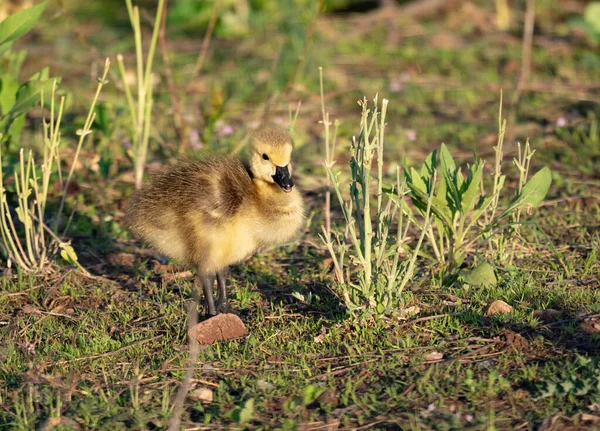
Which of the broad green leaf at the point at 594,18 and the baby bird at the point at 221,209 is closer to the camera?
the baby bird at the point at 221,209

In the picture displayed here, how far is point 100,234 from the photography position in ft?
20.8

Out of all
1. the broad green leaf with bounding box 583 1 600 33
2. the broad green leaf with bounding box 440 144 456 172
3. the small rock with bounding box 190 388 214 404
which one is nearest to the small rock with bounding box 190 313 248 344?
the small rock with bounding box 190 388 214 404

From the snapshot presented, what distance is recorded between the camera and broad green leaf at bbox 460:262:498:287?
16.6ft

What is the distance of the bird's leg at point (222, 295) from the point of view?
5023mm

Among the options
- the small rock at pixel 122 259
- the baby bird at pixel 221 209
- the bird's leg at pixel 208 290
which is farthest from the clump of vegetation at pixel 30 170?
the bird's leg at pixel 208 290

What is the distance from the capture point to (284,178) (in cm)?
478

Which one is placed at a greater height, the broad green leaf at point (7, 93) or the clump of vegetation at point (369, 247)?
the broad green leaf at point (7, 93)

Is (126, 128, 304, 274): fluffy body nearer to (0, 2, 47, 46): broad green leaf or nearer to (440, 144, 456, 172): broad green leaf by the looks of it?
(440, 144, 456, 172): broad green leaf

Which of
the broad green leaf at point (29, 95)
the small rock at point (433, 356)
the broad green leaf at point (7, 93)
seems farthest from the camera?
the broad green leaf at point (7, 93)

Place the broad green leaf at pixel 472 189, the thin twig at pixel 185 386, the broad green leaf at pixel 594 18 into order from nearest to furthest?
1. the thin twig at pixel 185 386
2. the broad green leaf at pixel 472 189
3. the broad green leaf at pixel 594 18

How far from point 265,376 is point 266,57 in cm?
645

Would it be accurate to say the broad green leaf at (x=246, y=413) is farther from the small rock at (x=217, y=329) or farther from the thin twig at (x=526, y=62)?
the thin twig at (x=526, y=62)

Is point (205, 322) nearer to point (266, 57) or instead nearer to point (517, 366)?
point (517, 366)

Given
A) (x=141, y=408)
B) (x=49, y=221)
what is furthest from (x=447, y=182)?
(x=49, y=221)
